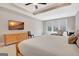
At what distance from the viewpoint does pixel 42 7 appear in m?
3.79

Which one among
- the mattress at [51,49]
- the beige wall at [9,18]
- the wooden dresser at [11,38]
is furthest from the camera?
the wooden dresser at [11,38]

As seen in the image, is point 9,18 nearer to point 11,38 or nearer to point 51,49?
point 11,38

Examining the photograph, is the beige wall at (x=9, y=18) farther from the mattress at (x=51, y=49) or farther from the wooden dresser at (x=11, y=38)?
the mattress at (x=51, y=49)

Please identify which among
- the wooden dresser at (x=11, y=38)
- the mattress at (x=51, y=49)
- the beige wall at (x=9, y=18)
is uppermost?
the beige wall at (x=9, y=18)

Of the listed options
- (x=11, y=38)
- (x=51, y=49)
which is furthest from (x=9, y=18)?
(x=51, y=49)

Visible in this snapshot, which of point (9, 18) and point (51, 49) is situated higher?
point (9, 18)

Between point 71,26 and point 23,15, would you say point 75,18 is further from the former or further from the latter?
point 23,15

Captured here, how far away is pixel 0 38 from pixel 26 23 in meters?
1.59

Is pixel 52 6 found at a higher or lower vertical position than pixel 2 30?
higher

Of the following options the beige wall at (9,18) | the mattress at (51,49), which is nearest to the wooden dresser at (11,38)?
the beige wall at (9,18)

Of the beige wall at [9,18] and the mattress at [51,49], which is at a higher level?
the beige wall at [9,18]

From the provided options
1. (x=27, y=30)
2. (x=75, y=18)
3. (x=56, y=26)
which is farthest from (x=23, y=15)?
(x=75, y=18)

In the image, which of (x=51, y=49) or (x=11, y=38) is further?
(x=11, y=38)

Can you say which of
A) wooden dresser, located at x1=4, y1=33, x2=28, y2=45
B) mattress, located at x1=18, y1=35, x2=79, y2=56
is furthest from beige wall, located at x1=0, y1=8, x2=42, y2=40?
mattress, located at x1=18, y1=35, x2=79, y2=56
